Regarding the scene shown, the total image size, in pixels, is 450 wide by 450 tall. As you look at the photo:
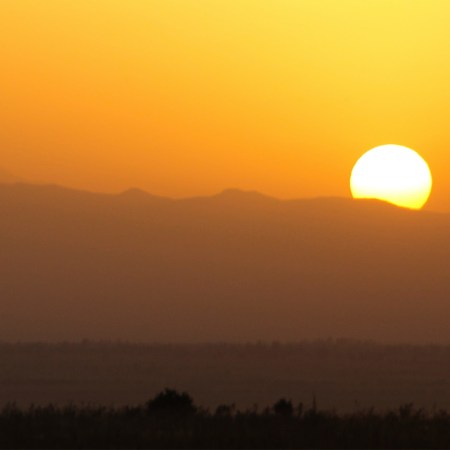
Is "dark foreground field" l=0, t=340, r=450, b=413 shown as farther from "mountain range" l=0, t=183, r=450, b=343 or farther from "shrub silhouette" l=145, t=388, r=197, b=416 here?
"mountain range" l=0, t=183, r=450, b=343

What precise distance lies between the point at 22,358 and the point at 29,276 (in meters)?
60.4

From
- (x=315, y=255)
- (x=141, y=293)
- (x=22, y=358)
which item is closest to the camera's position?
(x=22, y=358)

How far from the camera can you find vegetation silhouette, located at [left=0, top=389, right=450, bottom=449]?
2014 cm

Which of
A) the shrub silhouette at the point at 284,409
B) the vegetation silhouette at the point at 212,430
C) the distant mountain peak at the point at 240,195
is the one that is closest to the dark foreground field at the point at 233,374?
the shrub silhouette at the point at 284,409

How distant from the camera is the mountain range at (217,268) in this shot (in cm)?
12081

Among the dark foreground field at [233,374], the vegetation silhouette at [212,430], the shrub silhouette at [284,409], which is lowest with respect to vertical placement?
the vegetation silhouette at [212,430]

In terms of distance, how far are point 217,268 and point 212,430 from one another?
117m

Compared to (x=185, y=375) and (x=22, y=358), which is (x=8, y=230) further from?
(x=185, y=375)

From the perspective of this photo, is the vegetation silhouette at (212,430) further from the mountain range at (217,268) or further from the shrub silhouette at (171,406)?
the mountain range at (217,268)

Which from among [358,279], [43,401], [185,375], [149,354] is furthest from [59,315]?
[43,401]

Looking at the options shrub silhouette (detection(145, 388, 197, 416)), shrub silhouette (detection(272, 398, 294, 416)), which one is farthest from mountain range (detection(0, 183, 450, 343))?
shrub silhouette (detection(272, 398, 294, 416))

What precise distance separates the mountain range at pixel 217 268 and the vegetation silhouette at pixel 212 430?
290 feet

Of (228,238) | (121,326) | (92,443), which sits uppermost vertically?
(228,238)

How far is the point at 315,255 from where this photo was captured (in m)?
141
